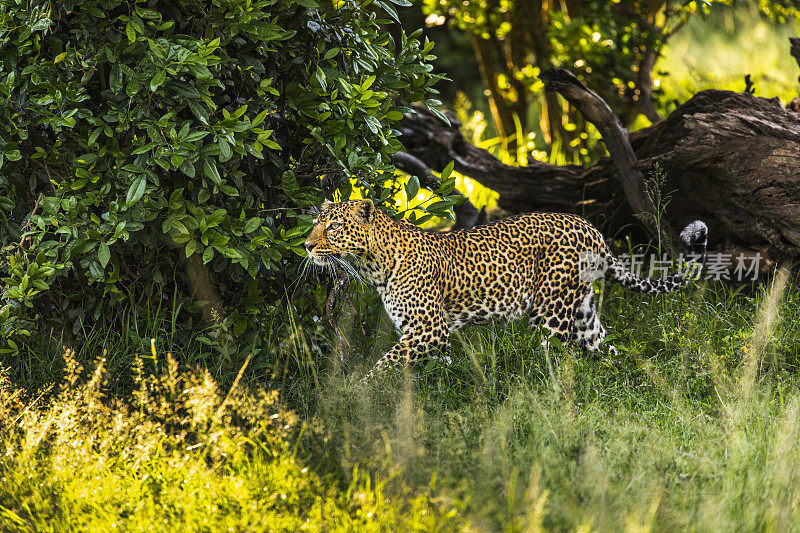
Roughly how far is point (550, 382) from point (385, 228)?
133cm

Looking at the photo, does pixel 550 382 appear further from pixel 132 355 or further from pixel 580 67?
pixel 580 67

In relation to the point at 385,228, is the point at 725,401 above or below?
below

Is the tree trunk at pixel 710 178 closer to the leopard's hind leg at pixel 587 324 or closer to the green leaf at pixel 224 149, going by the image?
the leopard's hind leg at pixel 587 324

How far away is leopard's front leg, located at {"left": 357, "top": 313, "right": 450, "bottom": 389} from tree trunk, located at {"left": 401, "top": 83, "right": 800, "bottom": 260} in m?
2.45

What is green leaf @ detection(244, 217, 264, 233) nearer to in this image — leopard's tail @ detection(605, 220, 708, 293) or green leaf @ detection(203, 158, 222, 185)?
green leaf @ detection(203, 158, 222, 185)

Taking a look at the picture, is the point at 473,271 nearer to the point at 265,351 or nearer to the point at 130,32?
the point at 265,351

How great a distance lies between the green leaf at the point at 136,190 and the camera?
4234 mm

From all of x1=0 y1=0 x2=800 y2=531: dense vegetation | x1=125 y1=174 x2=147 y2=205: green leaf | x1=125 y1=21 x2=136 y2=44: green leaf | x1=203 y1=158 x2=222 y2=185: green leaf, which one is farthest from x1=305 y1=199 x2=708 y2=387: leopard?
x1=125 y1=21 x2=136 y2=44: green leaf

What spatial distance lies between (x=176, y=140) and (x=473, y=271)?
2.02 m

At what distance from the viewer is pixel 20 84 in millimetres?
4574

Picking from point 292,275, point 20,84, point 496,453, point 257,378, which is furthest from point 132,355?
point 496,453

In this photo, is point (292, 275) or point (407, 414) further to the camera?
point (292, 275)

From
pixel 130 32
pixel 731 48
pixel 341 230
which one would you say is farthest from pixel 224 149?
pixel 731 48

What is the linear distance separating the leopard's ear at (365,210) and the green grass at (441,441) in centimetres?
81
